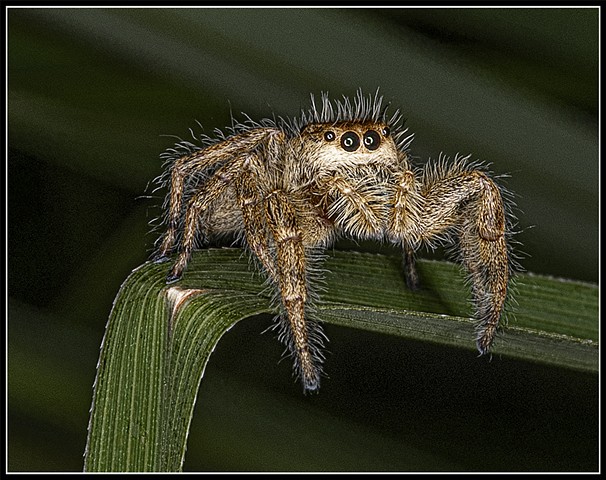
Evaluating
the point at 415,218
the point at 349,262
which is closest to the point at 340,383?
the point at 349,262

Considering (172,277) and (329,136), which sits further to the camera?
(329,136)

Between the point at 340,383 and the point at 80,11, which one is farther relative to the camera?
the point at 340,383

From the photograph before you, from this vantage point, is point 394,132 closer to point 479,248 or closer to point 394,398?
point 479,248

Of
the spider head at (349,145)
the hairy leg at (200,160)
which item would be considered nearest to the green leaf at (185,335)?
the hairy leg at (200,160)

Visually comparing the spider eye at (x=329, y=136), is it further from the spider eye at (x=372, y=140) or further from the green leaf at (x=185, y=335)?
the green leaf at (x=185, y=335)

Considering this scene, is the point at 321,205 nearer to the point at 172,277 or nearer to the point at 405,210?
the point at 405,210

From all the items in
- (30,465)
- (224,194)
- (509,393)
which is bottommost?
(30,465)

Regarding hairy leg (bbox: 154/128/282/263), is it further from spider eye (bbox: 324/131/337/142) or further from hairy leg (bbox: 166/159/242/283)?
spider eye (bbox: 324/131/337/142)

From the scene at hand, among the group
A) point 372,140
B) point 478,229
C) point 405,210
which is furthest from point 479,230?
point 372,140
